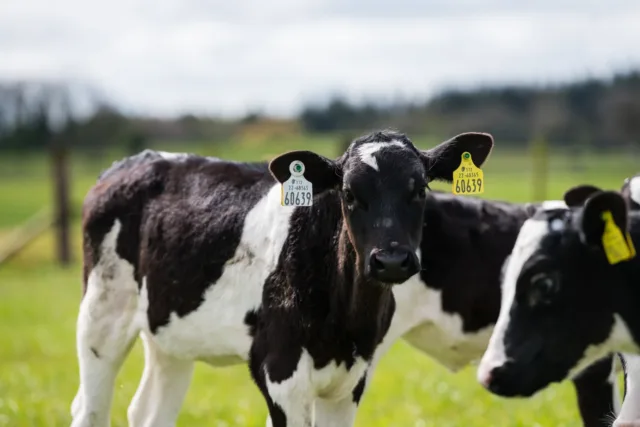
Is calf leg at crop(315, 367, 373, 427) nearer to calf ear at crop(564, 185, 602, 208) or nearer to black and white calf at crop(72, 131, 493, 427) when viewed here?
black and white calf at crop(72, 131, 493, 427)

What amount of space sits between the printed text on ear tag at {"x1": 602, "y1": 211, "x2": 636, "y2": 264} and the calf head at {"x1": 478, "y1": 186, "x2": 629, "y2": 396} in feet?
0.16

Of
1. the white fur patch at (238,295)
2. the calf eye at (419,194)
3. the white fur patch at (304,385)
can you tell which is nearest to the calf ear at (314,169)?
the white fur patch at (238,295)

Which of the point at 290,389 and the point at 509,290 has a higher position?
the point at 509,290

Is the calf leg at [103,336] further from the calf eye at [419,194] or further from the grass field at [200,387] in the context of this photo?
the calf eye at [419,194]

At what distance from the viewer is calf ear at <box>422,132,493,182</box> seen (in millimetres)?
5590

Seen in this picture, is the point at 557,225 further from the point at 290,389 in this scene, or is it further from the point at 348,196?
the point at 290,389

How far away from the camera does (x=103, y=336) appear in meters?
6.50

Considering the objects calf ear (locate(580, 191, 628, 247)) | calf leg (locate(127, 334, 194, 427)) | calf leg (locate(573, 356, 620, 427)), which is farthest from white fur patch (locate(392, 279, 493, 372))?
calf ear (locate(580, 191, 628, 247))

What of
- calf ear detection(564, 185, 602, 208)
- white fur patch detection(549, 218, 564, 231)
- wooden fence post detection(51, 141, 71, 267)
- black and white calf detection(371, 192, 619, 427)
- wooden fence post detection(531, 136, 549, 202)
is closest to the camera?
white fur patch detection(549, 218, 564, 231)

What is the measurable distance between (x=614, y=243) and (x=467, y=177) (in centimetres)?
161

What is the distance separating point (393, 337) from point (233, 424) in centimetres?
203

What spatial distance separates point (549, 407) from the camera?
8.50 m

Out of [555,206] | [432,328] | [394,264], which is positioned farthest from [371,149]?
[432,328]

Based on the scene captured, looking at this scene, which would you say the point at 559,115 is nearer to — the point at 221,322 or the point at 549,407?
the point at 549,407
